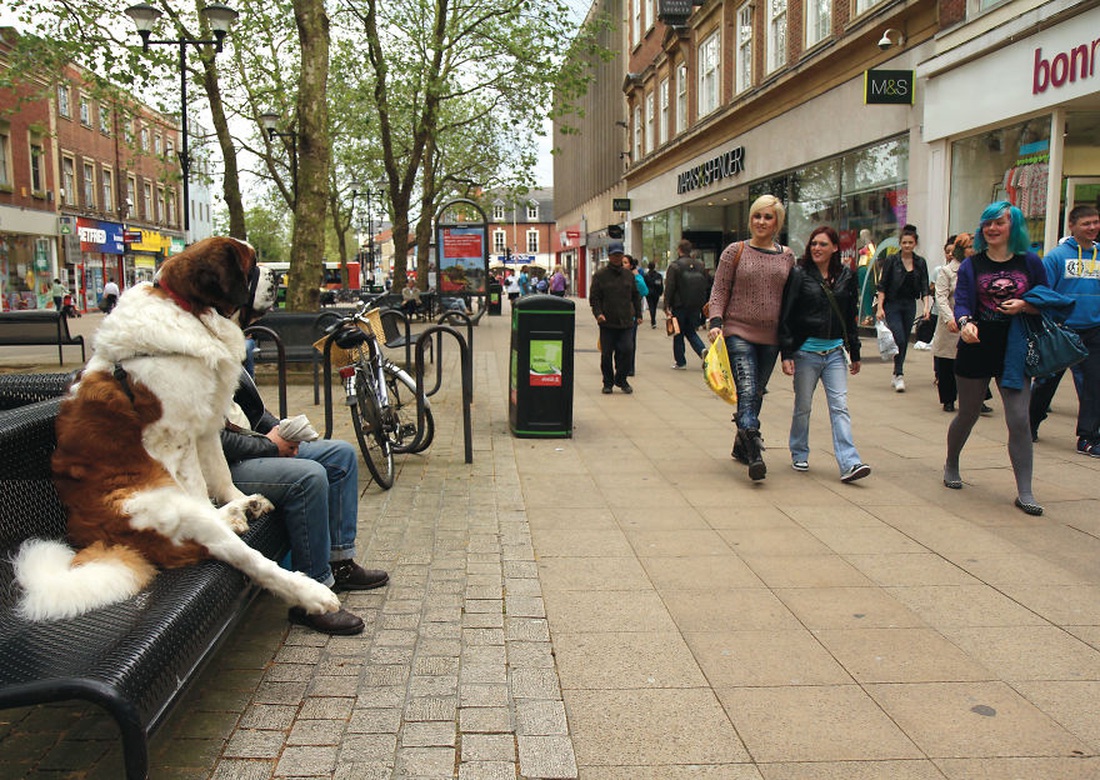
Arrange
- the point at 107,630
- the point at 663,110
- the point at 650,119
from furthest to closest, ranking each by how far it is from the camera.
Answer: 1. the point at 650,119
2. the point at 663,110
3. the point at 107,630

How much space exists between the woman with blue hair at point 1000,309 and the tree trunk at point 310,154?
8780mm

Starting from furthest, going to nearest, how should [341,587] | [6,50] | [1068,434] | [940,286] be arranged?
[6,50] → [940,286] → [1068,434] → [341,587]

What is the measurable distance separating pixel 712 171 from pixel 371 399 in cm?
2128

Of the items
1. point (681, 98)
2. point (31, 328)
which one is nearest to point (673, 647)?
point (31, 328)

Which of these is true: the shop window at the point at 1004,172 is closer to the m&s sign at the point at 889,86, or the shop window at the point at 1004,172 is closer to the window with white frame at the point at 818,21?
the m&s sign at the point at 889,86

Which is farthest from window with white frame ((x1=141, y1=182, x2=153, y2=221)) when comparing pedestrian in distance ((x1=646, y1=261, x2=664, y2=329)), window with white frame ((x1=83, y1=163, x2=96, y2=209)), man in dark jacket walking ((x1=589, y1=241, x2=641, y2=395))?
man in dark jacket walking ((x1=589, y1=241, x2=641, y2=395))

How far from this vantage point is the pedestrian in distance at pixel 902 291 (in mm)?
10648

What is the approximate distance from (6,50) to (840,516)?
3620 cm

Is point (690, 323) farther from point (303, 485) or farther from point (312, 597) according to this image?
point (312, 597)

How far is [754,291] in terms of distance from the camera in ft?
21.1

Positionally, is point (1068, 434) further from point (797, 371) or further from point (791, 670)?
point (791, 670)

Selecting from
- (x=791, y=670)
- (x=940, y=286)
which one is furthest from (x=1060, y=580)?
(x=940, y=286)

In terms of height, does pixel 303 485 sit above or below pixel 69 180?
below

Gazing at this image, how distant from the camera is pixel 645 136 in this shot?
3544 centimetres
